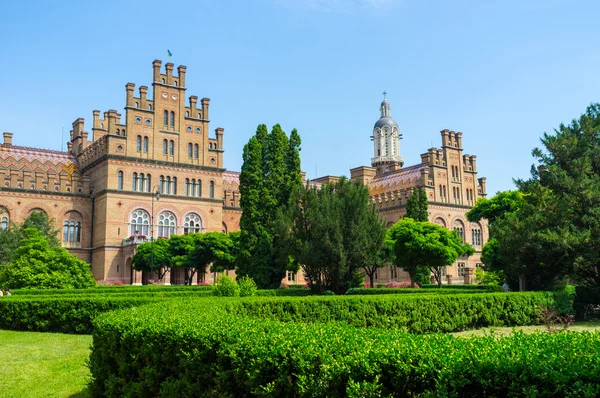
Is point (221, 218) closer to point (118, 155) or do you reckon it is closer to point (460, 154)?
point (118, 155)

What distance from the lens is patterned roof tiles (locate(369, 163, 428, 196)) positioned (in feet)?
215

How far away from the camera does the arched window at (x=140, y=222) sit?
50906mm

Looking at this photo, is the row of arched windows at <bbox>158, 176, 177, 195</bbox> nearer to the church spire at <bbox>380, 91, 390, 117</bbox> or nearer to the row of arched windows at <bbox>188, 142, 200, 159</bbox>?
the row of arched windows at <bbox>188, 142, 200, 159</bbox>

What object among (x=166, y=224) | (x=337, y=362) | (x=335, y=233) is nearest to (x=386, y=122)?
(x=166, y=224)

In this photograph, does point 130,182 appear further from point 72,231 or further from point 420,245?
point 420,245

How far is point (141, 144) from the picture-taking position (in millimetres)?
51688

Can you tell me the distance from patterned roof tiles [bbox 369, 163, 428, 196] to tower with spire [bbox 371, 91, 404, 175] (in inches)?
359

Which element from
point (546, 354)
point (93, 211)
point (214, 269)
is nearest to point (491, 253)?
point (214, 269)

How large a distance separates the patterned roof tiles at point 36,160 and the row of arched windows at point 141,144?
10080 mm

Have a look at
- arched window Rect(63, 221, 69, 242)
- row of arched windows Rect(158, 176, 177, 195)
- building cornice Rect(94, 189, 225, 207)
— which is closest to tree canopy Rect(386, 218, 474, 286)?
building cornice Rect(94, 189, 225, 207)

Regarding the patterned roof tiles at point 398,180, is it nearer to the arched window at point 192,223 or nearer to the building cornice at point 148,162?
the building cornice at point 148,162

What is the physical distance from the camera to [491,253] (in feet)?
119

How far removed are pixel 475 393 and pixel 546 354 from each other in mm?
743

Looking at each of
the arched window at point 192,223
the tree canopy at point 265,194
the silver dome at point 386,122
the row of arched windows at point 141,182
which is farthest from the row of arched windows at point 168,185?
the silver dome at point 386,122
